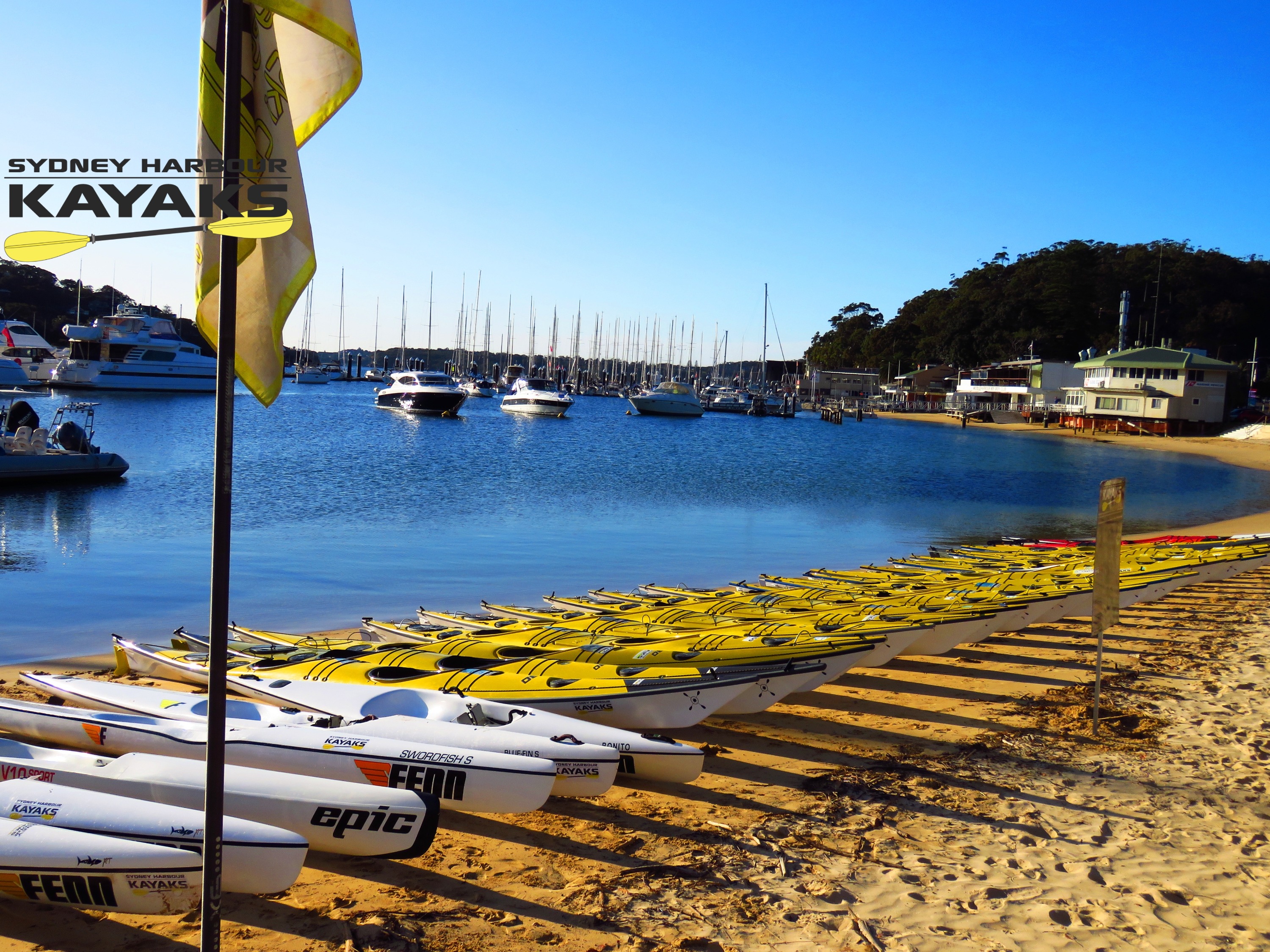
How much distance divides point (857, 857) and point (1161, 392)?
247ft

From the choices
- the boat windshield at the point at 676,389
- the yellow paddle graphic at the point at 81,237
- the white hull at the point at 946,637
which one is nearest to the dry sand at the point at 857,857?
the white hull at the point at 946,637

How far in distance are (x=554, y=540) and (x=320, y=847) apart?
15.2 metres

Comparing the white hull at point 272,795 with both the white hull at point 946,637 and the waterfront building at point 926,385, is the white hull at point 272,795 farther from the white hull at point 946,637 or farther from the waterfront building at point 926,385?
the waterfront building at point 926,385

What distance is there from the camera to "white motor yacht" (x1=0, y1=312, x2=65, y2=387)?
2758 inches

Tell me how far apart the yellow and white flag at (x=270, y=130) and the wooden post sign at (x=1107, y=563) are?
20.7 ft

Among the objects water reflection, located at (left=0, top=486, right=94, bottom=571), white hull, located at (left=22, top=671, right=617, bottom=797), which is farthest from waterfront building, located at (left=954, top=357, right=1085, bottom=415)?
white hull, located at (left=22, top=671, right=617, bottom=797)

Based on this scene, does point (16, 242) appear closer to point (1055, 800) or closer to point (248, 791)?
point (248, 791)

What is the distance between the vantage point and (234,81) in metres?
2.23

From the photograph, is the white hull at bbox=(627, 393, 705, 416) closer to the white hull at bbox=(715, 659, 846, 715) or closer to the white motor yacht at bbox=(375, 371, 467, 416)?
the white motor yacht at bbox=(375, 371, 467, 416)

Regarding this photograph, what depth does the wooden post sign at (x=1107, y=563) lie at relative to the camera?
6.84 meters

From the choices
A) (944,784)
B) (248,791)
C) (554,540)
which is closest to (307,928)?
(248,791)

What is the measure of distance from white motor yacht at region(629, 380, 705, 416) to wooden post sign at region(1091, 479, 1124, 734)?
248ft

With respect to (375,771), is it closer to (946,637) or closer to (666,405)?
(946,637)

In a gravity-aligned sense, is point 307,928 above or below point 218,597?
below
